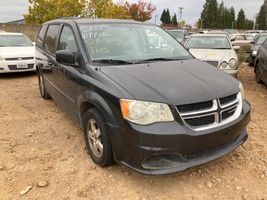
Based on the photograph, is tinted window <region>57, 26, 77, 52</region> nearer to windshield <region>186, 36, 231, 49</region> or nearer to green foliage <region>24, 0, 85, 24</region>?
windshield <region>186, 36, 231, 49</region>

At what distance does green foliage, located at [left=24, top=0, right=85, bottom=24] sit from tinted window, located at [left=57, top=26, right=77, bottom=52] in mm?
17622

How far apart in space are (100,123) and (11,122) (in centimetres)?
257

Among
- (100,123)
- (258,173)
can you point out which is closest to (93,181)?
(100,123)

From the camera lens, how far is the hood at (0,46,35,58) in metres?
8.77

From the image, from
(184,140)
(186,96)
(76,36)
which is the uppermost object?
(76,36)

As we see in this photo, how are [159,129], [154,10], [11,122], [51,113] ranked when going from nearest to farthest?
1. [159,129]
2. [11,122]
3. [51,113]
4. [154,10]

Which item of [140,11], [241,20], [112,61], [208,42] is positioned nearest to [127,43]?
[112,61]

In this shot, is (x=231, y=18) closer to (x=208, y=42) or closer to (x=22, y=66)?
(x=208, y=42)

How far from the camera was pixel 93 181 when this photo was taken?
325 centimetres

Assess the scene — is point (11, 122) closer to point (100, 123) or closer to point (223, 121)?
point (100, 123)

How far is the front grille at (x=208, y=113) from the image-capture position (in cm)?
289

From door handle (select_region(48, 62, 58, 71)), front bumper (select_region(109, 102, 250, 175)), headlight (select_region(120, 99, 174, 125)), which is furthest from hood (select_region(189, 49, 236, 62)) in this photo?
headlight (select_region(120, 99, 174, 125))

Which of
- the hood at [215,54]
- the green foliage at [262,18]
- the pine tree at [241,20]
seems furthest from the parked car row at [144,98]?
the pine tree at [241,20]

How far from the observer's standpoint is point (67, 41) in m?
4.37
